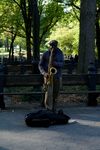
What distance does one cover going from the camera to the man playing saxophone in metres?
10.9

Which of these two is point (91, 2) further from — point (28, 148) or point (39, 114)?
point (28, 148)

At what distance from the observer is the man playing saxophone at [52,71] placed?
1095 centimetres

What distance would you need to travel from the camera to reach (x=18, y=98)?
586 inches

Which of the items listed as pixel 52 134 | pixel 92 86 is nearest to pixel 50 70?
pixel 52 134

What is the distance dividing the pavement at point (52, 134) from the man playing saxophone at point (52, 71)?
68 cm

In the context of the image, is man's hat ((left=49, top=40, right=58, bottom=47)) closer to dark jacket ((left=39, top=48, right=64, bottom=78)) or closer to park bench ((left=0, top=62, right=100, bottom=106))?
dark jacket ((left=39, top=48, right=64, bottom=78))

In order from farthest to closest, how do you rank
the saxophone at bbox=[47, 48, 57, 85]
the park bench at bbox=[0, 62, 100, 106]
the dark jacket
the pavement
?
the park bench at bbox=[0, 62, 100, 106] → the dark jacket → the saxophone at bbox=[47, 48, 57, 85] → the pavement

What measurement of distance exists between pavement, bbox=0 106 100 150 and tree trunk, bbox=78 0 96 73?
5.46 m

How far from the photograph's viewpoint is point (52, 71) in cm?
1093

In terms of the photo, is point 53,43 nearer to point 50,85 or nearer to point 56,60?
point 56,60

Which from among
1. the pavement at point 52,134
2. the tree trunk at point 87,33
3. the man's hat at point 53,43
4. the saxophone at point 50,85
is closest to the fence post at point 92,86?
the pavement at point 52,134

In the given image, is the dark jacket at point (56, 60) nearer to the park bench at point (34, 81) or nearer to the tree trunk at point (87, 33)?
the park bench at point (34, 81)

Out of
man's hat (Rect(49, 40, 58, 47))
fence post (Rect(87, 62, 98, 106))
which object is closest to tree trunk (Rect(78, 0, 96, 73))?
fence post (Rect(87, 62, 98, 106))

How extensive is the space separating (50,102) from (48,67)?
82cm
